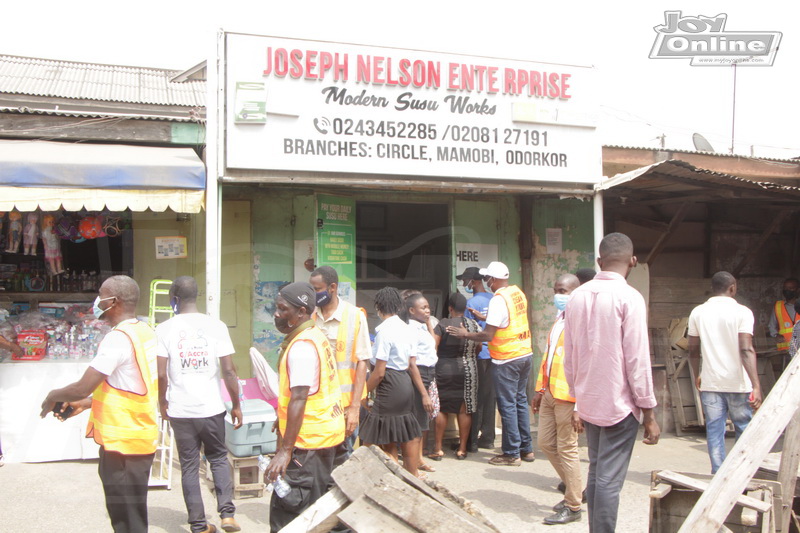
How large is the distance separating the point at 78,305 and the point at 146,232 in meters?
1.01

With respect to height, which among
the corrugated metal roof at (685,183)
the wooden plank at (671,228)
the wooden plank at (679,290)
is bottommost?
the wooden plank at (679,290)

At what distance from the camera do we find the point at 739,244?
10219 millimetres

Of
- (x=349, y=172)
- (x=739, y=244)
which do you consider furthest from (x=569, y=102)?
(x=739, y=244)

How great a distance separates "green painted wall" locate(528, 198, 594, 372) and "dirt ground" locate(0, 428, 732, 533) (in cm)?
201

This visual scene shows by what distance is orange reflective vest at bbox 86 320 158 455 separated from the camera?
148 inches

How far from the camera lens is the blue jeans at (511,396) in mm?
6504

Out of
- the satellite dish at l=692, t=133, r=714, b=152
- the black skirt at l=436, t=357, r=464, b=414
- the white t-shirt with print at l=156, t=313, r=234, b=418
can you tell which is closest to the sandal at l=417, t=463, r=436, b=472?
the black skirt at l=436, t=357, r=464, b=414

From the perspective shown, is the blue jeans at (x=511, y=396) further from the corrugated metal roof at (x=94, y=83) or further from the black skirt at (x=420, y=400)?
the corrugated metal roof at (x=94, y=83)

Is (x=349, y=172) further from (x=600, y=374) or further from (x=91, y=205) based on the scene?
(x=600, y=374)

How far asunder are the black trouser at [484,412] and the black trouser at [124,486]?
3.77 m

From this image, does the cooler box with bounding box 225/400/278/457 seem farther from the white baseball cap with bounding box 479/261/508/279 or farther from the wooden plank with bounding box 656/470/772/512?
the wooden plank with bounding box 656/470/772/512

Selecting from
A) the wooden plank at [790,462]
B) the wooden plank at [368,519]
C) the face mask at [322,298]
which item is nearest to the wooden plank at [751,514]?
the wooden plank at [790,462]

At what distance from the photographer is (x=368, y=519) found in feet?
10.2

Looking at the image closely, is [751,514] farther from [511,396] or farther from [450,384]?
[450,384]
